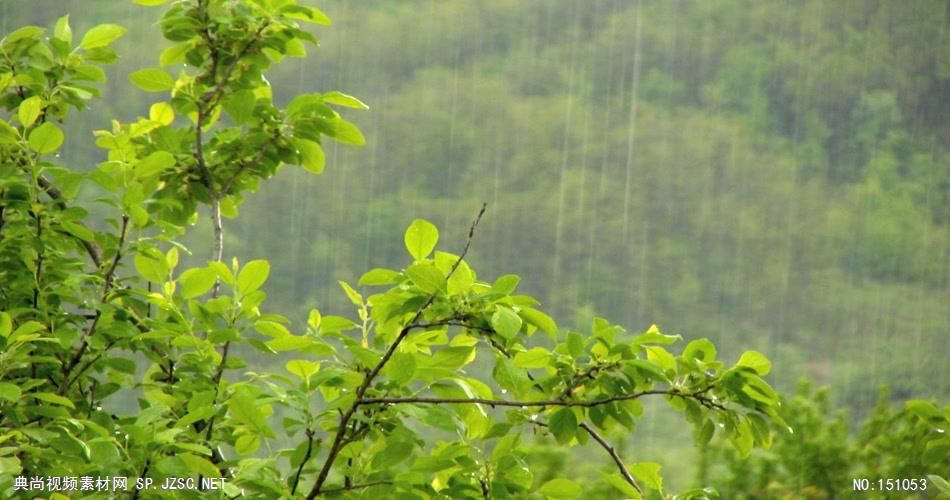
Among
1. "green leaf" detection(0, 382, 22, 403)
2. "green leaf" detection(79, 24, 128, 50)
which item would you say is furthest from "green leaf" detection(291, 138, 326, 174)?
"green leaf" detection(0, 382, 22, 403)

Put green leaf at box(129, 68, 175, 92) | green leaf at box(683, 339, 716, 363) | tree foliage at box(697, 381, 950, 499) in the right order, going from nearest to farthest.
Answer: green leaf at box(683, 339, 716, 363) < green leaf at box(129, 68, 175, 92) < tree foliage at box(697, 381, 950, 499)

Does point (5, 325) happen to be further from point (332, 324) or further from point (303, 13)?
point (303, 13)

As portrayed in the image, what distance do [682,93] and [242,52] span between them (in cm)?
2742

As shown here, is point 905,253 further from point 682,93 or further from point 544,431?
point 544,431

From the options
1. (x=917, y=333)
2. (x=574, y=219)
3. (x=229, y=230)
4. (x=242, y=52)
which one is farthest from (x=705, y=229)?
(x=242, y=52)

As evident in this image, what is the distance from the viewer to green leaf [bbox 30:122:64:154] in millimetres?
990

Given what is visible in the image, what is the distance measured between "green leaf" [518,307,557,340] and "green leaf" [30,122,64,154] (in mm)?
474

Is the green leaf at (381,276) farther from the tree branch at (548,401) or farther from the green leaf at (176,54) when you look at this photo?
the green leaf at (176,54)

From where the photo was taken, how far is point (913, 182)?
86.6 ft

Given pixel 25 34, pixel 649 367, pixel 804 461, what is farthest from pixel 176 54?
pixel 804 461

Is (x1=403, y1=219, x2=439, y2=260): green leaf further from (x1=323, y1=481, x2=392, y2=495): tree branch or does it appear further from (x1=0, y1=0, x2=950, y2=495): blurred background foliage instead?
(x1=0, y1=0, x2=950, y2=495): blurred background foliage

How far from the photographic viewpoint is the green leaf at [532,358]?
34.4 inches

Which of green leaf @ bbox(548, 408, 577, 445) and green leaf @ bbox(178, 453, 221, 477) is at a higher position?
green leaf @ bbox(548, 408, 577, 445)

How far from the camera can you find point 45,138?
99 cm
